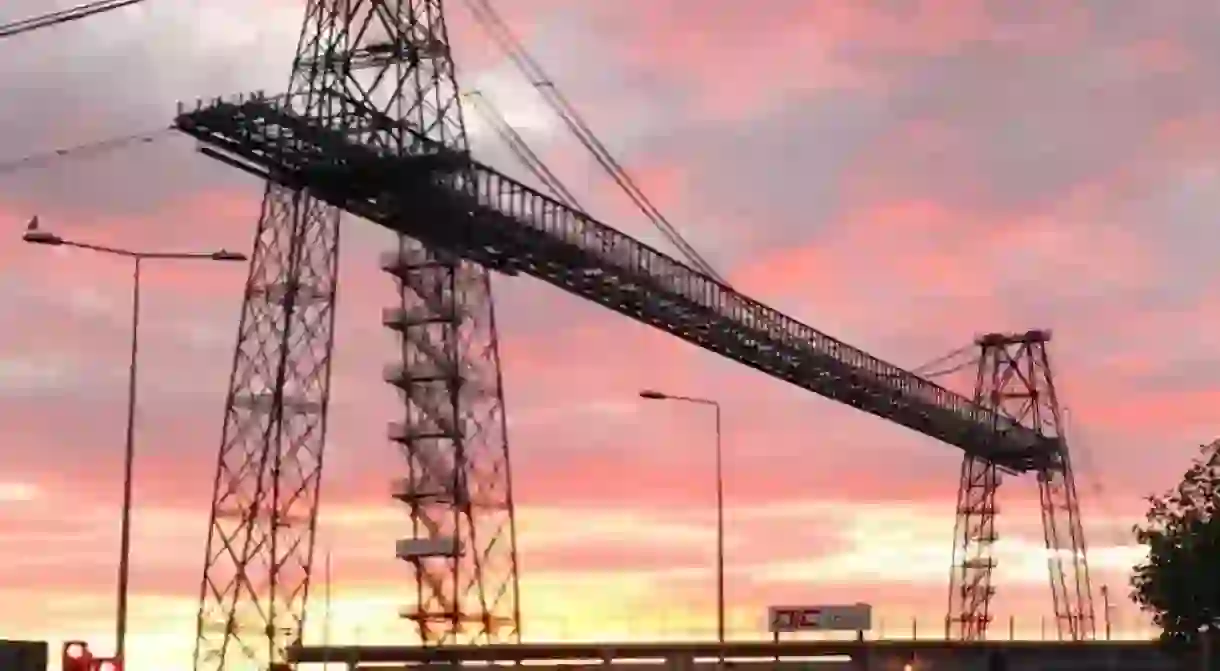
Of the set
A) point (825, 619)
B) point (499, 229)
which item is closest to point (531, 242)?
point (499, 229)

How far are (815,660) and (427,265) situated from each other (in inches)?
904

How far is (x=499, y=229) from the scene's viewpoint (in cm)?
8656

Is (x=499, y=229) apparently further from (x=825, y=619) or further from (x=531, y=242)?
(x=825, y=619)

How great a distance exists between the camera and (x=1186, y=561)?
6575 cm

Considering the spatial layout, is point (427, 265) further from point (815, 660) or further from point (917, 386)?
point (917, 386)

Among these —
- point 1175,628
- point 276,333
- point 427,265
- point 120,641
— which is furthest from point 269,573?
point 1175,628

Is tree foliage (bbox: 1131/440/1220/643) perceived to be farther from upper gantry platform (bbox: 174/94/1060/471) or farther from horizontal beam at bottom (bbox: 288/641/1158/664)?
upper gantry platform (bbox: 174/94/1060/471)

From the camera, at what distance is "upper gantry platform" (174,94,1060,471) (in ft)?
259

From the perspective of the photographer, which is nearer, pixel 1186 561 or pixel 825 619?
pixel 1186 561

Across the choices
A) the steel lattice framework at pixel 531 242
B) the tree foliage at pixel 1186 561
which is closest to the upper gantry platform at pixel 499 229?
the steel lattice framework at pixel 531 242

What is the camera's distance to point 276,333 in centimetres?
7925

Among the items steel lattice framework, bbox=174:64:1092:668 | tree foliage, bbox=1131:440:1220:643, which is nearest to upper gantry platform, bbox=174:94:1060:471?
steel lattice framework, bbox=174:64:1092:668

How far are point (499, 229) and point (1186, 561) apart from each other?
3349 centimetres

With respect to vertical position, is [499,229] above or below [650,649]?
above
